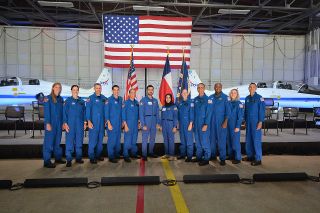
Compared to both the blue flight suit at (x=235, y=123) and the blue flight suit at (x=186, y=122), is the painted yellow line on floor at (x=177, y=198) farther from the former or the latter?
the blue flight suit at (x=235, y=123)

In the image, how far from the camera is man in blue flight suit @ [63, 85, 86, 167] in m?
4.96

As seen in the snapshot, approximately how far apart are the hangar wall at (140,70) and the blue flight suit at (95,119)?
10.4 m

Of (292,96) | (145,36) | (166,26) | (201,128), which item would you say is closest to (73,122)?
(201,128)

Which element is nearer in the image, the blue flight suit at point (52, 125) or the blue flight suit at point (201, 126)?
the blue flight suit at point (52, 125)

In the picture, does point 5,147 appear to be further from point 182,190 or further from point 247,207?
point 247,207

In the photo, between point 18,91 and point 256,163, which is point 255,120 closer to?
point 256,163

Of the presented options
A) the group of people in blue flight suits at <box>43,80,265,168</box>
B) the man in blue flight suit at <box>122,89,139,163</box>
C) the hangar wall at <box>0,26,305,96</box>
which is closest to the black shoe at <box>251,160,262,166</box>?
the group of people in blue flight suits at <box>43,80,265,168</box>

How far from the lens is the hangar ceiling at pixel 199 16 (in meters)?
13.6

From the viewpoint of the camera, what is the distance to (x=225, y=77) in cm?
1620

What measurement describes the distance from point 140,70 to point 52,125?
10849 millimetres

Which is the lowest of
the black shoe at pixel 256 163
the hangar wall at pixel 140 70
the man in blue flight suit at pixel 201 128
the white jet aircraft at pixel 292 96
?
the black shoe at pixel 256 163

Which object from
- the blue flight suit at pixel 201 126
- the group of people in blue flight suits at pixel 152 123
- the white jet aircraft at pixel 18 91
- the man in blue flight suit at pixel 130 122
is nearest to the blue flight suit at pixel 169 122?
the group of people in blue flight suits at pixel 152 123

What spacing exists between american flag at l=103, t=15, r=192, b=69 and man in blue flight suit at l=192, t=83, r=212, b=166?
7.07 meters

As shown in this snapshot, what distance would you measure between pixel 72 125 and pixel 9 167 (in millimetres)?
1441
